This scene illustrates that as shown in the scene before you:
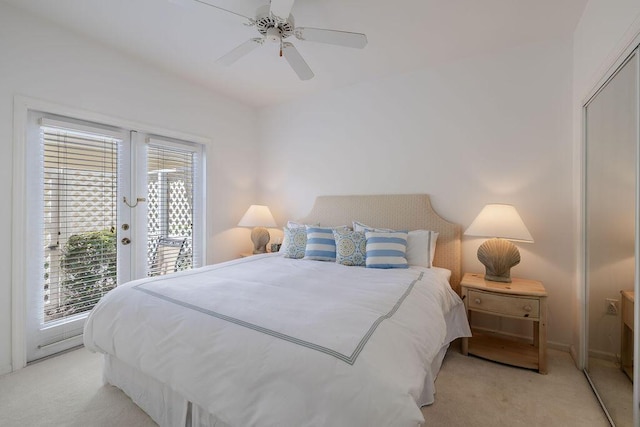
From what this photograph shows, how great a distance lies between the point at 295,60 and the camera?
84.0 inches

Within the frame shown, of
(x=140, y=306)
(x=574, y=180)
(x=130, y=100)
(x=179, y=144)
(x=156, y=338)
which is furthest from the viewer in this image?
(x=179, y=144)

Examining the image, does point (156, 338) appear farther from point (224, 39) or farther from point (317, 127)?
point (317, 127)

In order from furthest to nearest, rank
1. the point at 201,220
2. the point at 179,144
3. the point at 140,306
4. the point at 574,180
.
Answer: the point at 201,220 < the point at 179,144 < the point at 574,180 < the point at 140,306

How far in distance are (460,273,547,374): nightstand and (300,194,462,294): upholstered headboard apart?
0.29m

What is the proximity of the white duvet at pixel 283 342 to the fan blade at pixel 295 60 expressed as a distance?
1.63m

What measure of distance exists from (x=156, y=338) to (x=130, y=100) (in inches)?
94.9

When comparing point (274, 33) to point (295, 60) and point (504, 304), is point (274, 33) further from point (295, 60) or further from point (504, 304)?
point (504, 304)

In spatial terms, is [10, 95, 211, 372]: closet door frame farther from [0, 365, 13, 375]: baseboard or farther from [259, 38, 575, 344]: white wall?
[259, 38, 575, 344]: white wall

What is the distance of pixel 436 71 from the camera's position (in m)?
2.89

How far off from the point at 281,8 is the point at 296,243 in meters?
2.00

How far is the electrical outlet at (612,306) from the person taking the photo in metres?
1.58

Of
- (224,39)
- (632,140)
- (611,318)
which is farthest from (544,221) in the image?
(224,39)

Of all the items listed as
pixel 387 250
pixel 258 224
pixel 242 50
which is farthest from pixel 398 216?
pixel 242 50

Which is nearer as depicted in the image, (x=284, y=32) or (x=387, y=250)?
(x=284, y=32)
